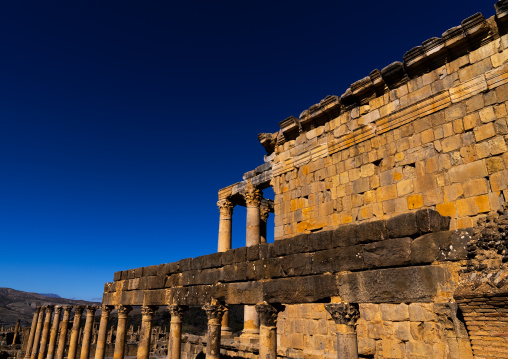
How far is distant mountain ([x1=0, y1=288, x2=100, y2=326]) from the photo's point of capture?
68.6 metres

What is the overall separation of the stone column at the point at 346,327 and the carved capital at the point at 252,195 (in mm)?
10897

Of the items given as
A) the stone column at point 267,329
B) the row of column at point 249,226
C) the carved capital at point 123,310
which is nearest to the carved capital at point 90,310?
the carved capital at point 123,310

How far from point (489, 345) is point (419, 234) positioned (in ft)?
6.19

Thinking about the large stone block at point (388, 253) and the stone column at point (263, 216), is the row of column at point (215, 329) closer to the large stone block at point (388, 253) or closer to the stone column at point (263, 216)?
the large stone block at point (388, 253)

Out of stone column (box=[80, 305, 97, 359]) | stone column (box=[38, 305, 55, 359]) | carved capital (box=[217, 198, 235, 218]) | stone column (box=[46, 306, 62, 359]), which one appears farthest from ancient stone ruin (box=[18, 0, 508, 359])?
stone column (box=[38, 305, 55, 359])

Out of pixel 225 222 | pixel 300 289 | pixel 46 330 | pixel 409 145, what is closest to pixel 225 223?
pixel 225 222

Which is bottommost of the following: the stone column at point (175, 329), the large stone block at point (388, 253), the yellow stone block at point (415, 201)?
the stone column at point (175, 329)

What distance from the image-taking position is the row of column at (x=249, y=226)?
53.3 ft

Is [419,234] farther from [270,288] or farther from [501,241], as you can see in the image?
[270,288]

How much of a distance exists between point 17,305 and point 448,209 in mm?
112416

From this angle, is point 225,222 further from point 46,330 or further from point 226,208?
point 46,330

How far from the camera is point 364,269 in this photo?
22.5 feet

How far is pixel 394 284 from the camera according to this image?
251 inches

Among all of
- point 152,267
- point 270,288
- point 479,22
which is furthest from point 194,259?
point 479,22
